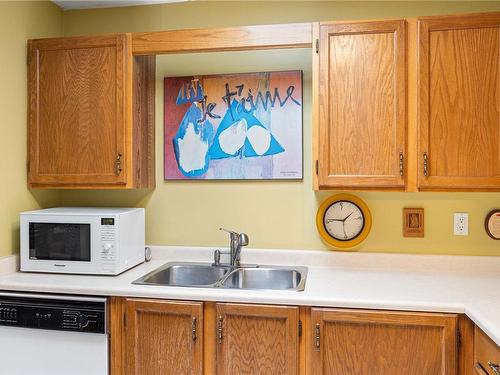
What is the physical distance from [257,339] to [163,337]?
16.4 inches

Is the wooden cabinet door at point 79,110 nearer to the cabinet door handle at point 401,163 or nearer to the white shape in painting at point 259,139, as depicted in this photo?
the white shape in painting at point 259,139

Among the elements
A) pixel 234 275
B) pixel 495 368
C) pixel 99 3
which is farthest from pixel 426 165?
pixel 99 3

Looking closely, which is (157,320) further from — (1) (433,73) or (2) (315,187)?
(1) (433,73)

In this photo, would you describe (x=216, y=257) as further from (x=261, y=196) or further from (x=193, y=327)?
(x=193, y=327)

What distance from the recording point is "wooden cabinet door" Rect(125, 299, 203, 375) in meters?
1.82

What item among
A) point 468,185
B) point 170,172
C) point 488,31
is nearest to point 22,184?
point 170,172

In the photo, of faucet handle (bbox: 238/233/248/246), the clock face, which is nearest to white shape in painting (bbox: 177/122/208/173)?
faucet handle (bbox: 238/233/248/246)

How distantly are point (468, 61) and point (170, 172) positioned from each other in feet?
5.39

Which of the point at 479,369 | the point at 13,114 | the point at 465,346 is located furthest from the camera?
the point at 13,114

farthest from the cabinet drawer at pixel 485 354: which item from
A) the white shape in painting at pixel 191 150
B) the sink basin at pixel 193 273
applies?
the white shape in painting at pixel 191 150

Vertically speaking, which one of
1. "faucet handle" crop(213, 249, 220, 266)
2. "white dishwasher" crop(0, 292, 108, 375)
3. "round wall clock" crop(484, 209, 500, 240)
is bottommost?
"white dishwasher" crop(0, 292, 108, 375)

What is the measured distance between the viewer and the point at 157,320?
6.07 ft

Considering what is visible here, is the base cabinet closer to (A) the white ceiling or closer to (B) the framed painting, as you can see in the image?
(B) the framed painting

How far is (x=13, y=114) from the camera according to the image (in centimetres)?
220
